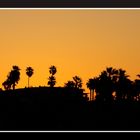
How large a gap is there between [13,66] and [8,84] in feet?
17.1

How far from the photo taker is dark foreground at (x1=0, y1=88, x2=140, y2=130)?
53312mm

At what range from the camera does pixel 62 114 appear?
5859 cm

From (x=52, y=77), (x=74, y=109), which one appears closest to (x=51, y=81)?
(x=52, y=77)

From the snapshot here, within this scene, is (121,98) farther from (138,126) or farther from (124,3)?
(124,3)

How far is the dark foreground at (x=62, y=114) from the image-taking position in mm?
53312

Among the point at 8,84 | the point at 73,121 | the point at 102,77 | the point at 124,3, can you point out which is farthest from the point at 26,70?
the point at 124,3

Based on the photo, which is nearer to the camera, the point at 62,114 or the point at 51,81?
the point at 62,114

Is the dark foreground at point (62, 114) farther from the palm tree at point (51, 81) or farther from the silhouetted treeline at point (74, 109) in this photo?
the palm tree at point (51, 81)

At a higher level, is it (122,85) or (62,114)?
(122,85)

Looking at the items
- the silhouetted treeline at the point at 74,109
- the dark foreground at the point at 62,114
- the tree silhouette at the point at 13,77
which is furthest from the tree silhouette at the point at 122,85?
the tree silhouette at the point at 13,77

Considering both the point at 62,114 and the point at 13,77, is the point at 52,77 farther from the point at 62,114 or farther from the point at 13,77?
the point at 62,114

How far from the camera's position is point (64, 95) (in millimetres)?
73188

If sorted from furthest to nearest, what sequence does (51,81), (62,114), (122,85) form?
(51,81), (122,85), (62,114)

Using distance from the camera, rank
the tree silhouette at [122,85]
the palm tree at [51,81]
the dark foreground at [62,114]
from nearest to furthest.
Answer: the dark foreground at [62,114] → the tree silhouette at [122,85] → the palm tree at [51,81]
